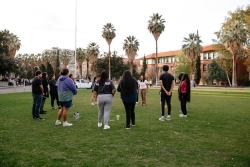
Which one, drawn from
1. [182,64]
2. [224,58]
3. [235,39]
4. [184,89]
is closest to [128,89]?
[184,89]

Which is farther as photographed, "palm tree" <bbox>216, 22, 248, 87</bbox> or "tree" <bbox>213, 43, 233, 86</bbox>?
"tree" <bbox>213, 43, 233, 86</bbox>

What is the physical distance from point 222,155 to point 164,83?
4.24 meters

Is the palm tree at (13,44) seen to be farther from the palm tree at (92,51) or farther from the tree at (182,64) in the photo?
the tree at (182,64)

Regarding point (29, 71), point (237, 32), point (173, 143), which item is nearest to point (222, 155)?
point (173, 143)

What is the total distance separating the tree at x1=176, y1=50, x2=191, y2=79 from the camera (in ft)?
240

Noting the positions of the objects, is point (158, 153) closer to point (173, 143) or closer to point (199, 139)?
point (173, 143)

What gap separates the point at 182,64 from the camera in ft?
242

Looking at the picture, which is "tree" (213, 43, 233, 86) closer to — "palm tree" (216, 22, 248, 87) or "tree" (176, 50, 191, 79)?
"palm tree" (216, 22, 248, 87)

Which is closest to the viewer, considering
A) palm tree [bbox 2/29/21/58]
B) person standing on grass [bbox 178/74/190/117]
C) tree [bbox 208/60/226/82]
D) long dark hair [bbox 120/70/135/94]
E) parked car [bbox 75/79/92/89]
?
long dark hair [bbox 120/70/135/94]

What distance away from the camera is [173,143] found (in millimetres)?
5906

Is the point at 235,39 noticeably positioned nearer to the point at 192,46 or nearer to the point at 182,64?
the point at 192,46

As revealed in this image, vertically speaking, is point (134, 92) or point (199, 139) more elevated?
point (134, 92)

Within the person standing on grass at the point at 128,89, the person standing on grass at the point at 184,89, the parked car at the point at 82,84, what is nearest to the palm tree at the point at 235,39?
the parked car at the point at 82,84

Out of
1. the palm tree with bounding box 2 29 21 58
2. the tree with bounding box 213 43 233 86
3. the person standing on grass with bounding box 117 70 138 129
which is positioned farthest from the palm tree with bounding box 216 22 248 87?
the palm tree with bounding box 2 29 21 58
